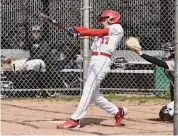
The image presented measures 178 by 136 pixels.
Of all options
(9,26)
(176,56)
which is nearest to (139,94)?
(9,26)

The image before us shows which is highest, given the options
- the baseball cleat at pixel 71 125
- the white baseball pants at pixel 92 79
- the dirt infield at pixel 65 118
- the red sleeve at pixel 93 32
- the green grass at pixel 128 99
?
the red sleeve at pixel 93 32

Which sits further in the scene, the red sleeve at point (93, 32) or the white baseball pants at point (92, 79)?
the white baseball pants at point (92, 79)

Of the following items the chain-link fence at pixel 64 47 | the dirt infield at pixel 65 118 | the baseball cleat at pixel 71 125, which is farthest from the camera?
the chain-link fence at pixel 64 47

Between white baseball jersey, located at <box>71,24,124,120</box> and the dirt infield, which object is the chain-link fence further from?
white baseball jersey, located at <box>71,24,124,120</box>

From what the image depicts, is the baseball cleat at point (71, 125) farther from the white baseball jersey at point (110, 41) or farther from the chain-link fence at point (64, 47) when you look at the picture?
the chain-link fence at point (64, 47)

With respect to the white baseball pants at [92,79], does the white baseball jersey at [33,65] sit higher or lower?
lower

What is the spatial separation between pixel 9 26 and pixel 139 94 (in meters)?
3.64

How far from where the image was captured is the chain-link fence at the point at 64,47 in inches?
481

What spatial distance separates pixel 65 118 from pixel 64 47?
4376 millimetres

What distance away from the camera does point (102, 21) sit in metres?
8.03

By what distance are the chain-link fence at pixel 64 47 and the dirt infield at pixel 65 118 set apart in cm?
81

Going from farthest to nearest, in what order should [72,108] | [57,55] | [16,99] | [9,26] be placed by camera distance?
[9,26], [57,55], [16,99], [72,108]

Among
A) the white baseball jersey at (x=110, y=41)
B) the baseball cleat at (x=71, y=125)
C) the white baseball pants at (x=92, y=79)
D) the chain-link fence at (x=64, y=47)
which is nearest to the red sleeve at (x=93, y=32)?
the white baseball jersey at (x=110, y=41)

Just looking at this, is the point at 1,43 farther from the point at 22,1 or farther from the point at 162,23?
the point at 162,23
